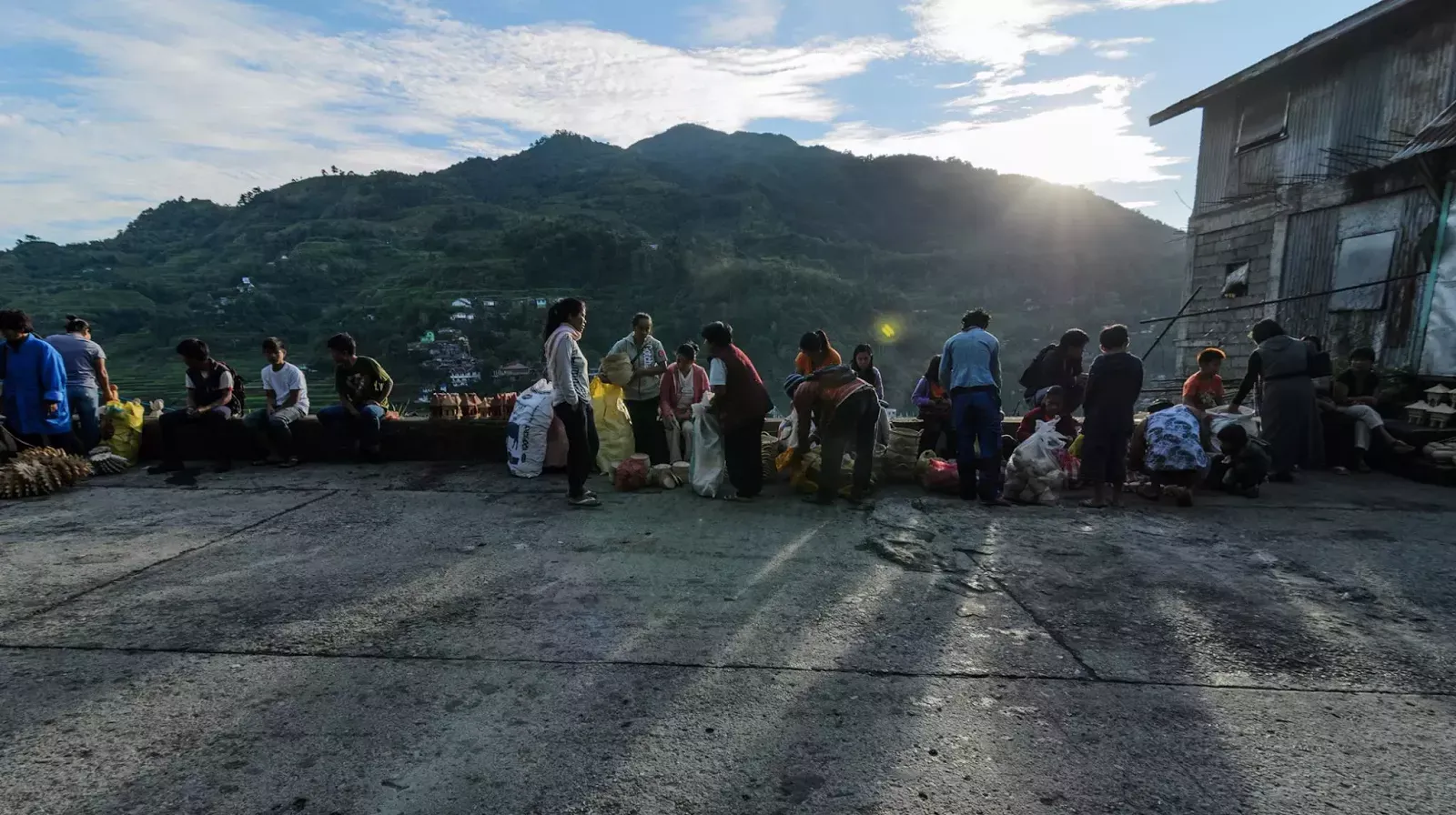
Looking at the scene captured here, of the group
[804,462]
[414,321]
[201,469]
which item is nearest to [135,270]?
[414,321]

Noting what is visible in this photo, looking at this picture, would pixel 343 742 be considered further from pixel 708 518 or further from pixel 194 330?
pixel 194 330

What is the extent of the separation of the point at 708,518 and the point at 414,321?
5532 cm

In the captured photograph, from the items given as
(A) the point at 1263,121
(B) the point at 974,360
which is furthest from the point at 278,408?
(A) the point at 1263,121

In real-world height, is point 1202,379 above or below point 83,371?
above

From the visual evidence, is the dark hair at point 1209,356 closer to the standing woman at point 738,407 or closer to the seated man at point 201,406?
the standing woman at point 738,407

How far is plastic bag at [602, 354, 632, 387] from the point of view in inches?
263

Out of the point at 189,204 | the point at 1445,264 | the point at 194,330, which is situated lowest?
the point at 194,330

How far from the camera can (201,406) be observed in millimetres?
6969

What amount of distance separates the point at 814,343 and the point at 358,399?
4.78m

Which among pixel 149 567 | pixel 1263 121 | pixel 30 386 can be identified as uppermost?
pixel 1263 121

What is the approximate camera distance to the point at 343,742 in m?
2.23

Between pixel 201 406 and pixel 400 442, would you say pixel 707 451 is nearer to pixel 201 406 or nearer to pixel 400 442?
pixel 400 442

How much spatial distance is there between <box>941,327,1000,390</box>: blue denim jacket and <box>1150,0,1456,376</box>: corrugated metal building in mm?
7850

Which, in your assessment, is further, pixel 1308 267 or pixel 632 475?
pixel 1308 267
